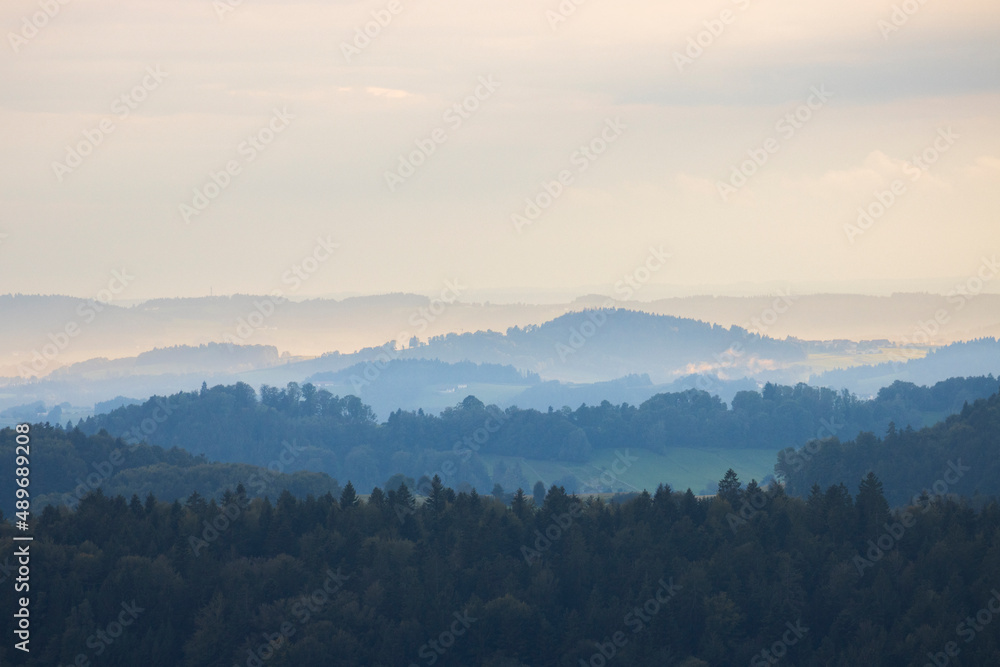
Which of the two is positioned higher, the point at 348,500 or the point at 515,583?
the point at 348,500

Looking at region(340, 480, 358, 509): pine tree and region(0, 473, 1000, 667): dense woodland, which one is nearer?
region(0, 473, 1000, 667): dense woodland

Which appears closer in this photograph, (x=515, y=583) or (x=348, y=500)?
(x=515, y=583)

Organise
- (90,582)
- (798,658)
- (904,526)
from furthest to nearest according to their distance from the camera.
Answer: (904,526), (90,582), (798,658)

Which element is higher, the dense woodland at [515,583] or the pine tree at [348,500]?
the pine tree at [348,500]

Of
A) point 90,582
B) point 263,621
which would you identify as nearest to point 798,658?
point 263,621

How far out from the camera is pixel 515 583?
106 m

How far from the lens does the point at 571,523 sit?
119312 millimetres

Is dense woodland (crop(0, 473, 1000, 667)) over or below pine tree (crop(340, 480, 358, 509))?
below

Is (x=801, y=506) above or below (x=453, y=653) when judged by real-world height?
above

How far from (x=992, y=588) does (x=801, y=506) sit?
2612 centimetres

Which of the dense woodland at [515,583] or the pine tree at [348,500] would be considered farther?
the pine tree at [348,500]

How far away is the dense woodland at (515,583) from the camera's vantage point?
96125mm

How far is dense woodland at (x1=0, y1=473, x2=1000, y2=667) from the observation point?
9612cm

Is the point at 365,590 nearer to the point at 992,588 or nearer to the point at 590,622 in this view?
the point at 590,622
